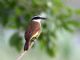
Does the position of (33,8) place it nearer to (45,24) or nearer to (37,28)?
(45,24)

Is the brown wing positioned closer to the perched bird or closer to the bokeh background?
the perched bird

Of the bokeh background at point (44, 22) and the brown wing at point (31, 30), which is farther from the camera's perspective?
the bokeh background at point (44, 22)

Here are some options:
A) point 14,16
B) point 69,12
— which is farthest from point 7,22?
point 69,12

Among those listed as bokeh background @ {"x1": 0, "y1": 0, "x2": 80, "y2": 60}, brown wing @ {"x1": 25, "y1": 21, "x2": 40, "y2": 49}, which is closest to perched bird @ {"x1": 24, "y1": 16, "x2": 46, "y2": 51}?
brown wing @ {"x1": 25, "y1": 21, "x2": 40, "y2": 49}

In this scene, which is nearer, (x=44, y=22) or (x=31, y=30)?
(x=31, y=30)

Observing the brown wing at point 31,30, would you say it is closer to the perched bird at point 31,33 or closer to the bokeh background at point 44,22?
the perched bird at point 31,33

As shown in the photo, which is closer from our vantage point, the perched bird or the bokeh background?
the perched bird

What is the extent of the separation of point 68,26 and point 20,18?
0.25 metres

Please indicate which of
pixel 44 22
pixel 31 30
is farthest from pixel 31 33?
pixel 44 22

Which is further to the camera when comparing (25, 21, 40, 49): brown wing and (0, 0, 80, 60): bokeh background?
(0, 0, 80, 60): bokeh background

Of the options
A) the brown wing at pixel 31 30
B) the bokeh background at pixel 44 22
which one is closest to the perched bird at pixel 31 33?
the brown wing at pixel 31 30

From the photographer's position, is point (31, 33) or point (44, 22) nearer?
point (31, 33)

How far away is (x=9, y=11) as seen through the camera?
156cm

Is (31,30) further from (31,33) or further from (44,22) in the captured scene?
(44,22)
